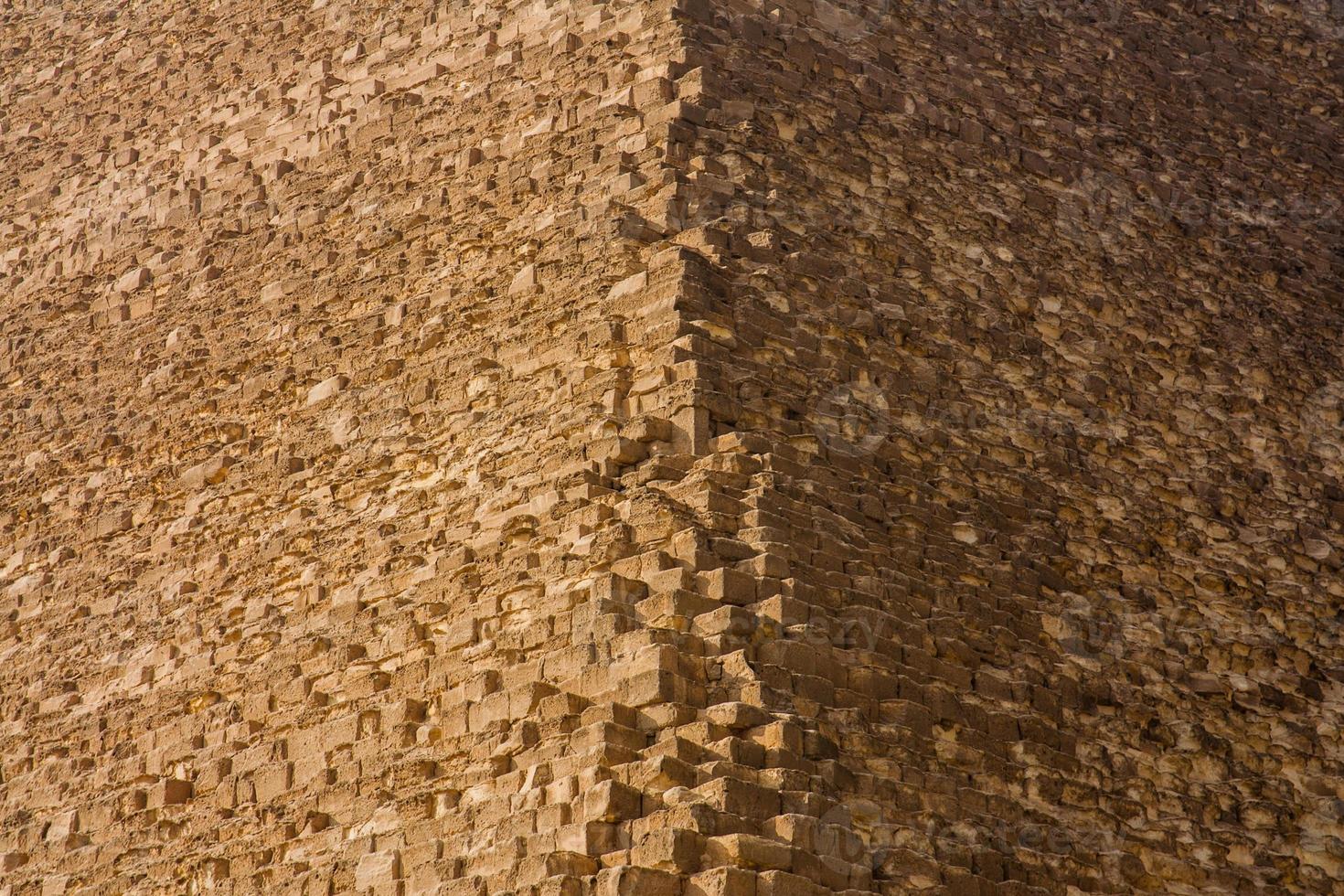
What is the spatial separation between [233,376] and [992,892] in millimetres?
5183

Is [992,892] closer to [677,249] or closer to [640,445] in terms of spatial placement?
[640,445]

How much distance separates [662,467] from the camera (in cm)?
833

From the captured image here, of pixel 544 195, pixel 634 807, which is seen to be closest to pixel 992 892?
pixel 634 807

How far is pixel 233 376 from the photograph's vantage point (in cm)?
1073

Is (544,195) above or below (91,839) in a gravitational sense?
above

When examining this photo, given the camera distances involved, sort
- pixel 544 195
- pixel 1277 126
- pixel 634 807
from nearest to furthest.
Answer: pixel 634 807, pixel 544 195, pixel 1277 126

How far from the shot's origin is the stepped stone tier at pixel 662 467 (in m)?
7.80

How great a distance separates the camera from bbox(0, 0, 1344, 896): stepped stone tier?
307 inches

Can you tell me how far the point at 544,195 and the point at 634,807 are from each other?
3.71 meters

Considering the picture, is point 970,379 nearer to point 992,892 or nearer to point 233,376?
point 992,892

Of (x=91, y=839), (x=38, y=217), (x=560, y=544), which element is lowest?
(x=91, y=839)

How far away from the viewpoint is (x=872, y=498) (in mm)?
8766

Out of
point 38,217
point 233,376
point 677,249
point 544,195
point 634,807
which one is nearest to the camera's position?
point 634,807

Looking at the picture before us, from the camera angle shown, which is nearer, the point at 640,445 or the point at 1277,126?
the point at 640,445
